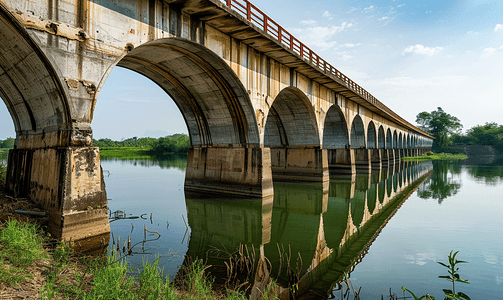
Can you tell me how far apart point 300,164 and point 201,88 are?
36.2ft

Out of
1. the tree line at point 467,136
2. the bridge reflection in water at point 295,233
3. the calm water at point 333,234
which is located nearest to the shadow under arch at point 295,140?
the bridge reflection in water at point 295,233

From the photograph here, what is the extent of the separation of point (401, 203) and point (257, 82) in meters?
11.2

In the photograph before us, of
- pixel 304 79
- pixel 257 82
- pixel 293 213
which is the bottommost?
pixel 293 213

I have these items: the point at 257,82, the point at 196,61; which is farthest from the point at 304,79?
the point at 196,61

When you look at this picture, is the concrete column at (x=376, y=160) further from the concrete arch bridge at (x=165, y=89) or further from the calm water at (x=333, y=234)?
the calm water at (x=333, y=234)

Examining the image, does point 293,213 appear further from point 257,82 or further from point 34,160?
point 34,160

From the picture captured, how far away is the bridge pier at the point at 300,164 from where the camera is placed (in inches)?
888

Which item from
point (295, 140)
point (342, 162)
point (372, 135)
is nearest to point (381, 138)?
point (372, 135)

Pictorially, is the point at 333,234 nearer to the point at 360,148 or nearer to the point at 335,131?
the point at 335,131

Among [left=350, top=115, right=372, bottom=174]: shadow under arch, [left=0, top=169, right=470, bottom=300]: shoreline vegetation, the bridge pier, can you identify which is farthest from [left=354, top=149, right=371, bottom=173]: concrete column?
[left=0, top=169, right=470, bottom=300]: shoreline vegetation

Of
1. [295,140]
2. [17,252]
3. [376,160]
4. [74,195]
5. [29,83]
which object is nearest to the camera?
[17,252]

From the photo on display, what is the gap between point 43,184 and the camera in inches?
319

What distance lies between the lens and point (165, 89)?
58.7ft

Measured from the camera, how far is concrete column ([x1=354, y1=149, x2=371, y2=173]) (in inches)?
1316
